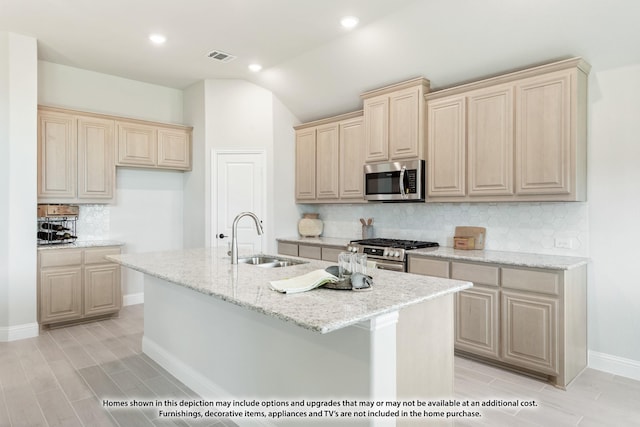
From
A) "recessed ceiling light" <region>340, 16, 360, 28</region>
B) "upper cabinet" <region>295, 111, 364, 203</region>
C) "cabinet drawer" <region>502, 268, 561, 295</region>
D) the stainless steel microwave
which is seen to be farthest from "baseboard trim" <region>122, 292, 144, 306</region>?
"cabinet drawer" <region>502, 268, 561, 295</region>

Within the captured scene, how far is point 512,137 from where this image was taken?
3.37 metres

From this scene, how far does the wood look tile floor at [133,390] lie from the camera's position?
8.09 ft

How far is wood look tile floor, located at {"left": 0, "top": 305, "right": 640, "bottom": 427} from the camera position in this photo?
97.0 inches

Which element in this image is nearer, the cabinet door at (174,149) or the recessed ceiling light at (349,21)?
the recessed ceiling light at (349,21)

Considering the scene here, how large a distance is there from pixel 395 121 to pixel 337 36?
1.05 m

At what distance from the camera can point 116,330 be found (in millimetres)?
4246

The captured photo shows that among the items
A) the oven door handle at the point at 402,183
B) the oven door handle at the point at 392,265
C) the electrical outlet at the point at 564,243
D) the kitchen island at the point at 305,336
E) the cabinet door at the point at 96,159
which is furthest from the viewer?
the cabinet door at the point at 96,159

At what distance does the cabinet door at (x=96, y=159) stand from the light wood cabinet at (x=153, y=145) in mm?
122

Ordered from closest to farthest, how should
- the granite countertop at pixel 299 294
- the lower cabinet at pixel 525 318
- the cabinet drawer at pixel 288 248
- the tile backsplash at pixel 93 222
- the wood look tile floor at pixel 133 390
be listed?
the granite countertop at pixel 299 294
the wood look tile floor at pixel 133 390
the lower cabinet at pixel 525 318
the tile backsplash at pixel 93 222
the cabinet drawer at pixel 288 248

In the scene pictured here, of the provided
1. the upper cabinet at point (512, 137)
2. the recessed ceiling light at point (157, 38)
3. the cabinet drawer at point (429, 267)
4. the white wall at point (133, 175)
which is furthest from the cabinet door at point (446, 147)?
the white wall at point (133, 175)

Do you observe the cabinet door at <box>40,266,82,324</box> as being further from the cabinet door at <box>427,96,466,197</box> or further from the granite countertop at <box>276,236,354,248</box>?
the cabinet door at <box>427,96,466,197</box>

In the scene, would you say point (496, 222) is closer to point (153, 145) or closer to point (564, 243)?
point (564, 243)

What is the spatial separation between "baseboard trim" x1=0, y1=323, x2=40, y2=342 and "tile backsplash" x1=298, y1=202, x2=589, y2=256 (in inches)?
147

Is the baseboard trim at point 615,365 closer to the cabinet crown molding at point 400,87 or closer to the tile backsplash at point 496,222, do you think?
the tile backsplash at point 496,222
